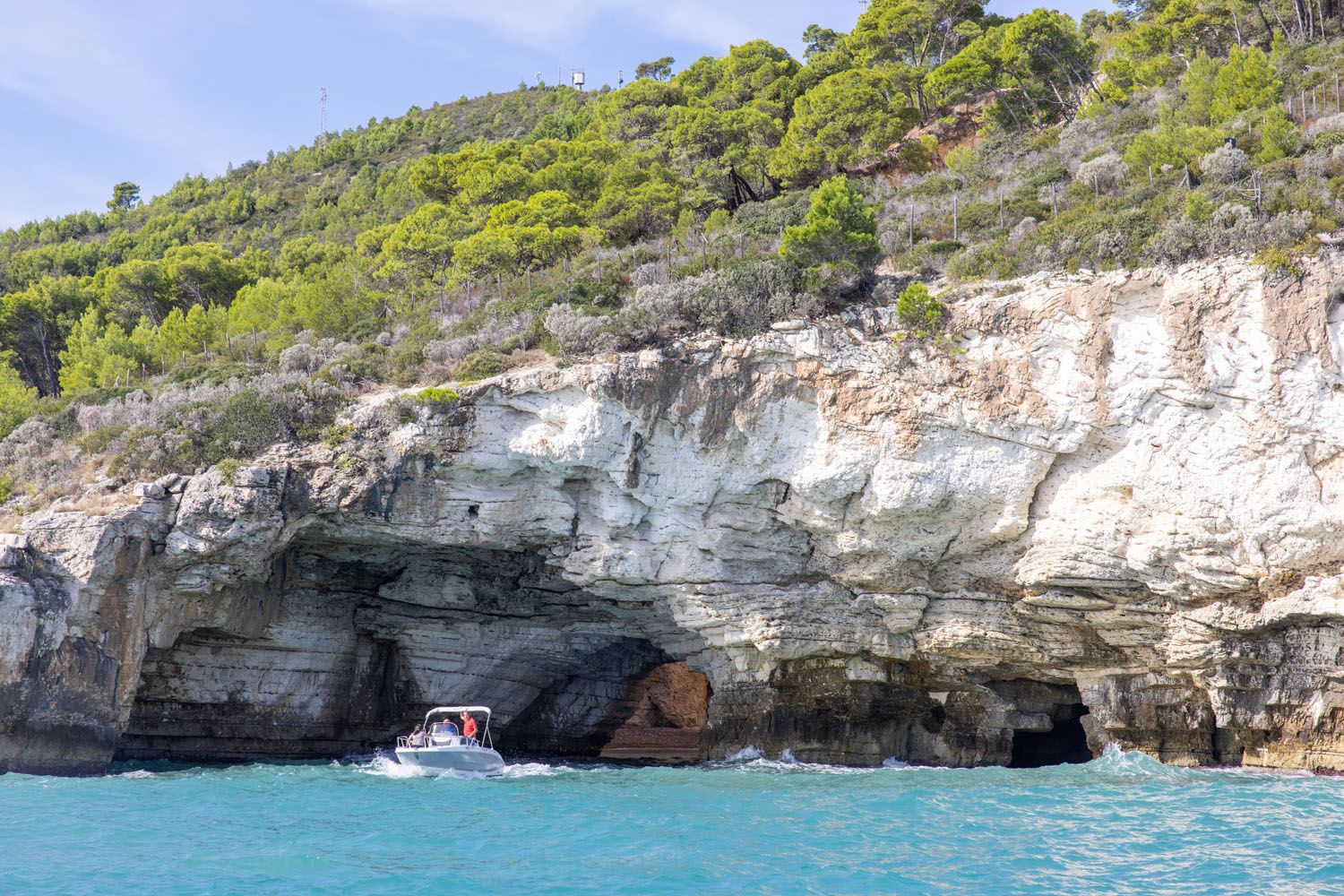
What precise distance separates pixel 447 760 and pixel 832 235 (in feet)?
47.2

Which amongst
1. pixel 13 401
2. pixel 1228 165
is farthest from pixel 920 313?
pixel 13 401

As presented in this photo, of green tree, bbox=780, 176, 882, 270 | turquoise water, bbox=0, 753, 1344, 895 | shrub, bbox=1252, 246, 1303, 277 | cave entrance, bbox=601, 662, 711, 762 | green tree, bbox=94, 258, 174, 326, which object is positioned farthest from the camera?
green tree, bbox=94, 258, 174, 326

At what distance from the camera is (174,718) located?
26.7m

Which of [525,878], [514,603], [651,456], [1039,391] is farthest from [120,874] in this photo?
[1039,391]

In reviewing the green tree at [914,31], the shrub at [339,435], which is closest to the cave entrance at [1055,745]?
the shrub at [339,435]

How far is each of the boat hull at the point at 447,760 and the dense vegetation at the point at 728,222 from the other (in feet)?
23.5

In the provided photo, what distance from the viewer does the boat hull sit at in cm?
2383

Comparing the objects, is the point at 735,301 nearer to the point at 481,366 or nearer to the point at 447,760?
the point at 481,366

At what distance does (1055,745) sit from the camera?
30531 millimetres

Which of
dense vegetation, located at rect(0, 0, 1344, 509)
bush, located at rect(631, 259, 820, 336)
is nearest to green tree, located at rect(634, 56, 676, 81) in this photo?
dense vegetation, located at rect(0, 0, 1344, 509)

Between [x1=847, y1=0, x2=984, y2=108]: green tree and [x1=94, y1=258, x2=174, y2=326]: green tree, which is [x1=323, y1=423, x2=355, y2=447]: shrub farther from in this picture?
[x1=847, y1=0, x2=984, y2=108]: green tree

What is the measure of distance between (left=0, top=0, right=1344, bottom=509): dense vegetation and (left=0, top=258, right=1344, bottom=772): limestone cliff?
154 cm

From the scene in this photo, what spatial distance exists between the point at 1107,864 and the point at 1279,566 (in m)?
9.37

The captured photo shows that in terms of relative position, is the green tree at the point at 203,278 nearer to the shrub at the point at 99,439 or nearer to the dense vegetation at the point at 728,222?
the dense vegetation at the point at 728,222
